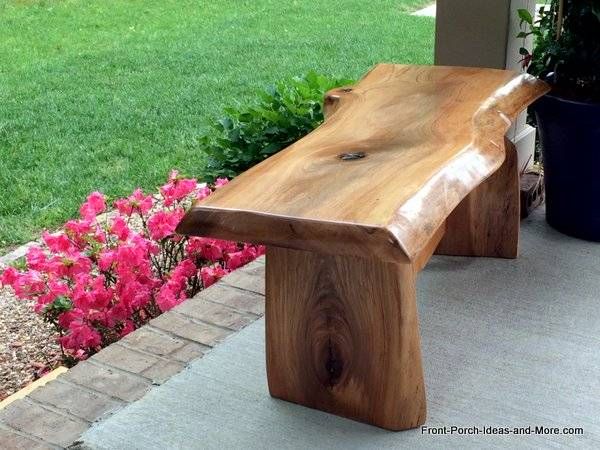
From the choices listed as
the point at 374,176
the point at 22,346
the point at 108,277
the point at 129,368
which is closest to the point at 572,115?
the point at 374,176

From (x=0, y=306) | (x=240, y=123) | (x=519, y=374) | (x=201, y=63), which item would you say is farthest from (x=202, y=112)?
(x=519, y=374)

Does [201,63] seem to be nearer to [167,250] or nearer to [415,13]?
[415,13]

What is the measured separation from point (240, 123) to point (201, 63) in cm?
328

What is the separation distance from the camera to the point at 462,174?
5.55 ft

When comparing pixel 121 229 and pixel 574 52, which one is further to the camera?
pixel 121 229

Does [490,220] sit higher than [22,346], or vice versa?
[490,220]

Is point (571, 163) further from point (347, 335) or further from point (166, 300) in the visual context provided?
point (166, 300)

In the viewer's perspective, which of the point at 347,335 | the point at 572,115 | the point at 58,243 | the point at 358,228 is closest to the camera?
the point at 358,228

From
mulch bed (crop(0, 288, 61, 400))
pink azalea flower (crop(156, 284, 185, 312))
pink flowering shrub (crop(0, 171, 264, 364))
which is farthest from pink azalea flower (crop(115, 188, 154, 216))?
mulch bed (crop(0, 288, 61, 400))

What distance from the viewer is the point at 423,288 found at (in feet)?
7.92

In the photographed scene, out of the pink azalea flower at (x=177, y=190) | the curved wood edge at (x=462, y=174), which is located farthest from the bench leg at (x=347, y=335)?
the pink azalea flower at (x=177, y=190)

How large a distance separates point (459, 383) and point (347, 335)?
1.24 ft

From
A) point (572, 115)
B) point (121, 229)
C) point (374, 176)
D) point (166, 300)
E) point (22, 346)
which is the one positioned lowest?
point (22, 346)

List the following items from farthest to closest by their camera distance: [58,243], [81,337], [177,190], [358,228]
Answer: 1. [177,190]
2. [58,243]
3. [81,337]
4. [358,228]
